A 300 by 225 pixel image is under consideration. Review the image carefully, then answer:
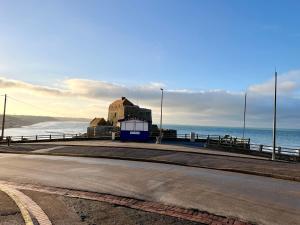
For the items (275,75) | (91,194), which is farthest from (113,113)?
(91,194)

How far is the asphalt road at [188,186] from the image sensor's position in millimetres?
11461

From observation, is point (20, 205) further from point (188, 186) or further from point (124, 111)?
point (124, 111)

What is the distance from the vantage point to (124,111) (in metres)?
79.9

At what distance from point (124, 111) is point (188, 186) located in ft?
213

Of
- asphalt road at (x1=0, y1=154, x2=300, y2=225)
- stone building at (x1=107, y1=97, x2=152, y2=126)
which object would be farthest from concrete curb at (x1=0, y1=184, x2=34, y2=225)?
stone building at (x1=107, y1=97, x2=152, y2=126)

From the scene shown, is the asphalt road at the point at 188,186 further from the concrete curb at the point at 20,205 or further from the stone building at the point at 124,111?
the stone building at the point at 124,111

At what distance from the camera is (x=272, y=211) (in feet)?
36.9

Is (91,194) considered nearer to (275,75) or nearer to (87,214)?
(87,214)

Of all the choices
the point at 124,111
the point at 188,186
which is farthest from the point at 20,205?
the point at 124,111

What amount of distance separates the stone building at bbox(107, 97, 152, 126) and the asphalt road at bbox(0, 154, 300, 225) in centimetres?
5795

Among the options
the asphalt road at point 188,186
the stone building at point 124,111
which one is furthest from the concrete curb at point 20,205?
the stone building at point 124,111

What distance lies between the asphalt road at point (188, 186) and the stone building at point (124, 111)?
190ft

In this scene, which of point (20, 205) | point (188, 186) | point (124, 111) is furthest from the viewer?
point (124, 111)

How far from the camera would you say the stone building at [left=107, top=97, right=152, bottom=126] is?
264ft
